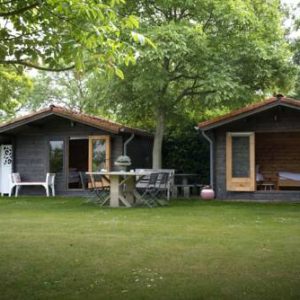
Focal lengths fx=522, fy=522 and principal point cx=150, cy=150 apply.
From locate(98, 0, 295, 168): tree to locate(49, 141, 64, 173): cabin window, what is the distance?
2115mm

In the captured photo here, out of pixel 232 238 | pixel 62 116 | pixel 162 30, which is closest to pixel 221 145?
pixel 162 30

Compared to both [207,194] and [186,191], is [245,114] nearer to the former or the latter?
[207,194]

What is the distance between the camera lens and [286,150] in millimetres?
18734

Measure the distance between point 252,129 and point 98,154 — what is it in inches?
192

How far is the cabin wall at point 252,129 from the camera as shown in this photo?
47.4 feet

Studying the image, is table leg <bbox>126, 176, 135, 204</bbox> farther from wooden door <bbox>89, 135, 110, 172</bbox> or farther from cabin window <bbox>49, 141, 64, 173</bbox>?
cabin window <bbox>49, 141, 64, 173</bbox>

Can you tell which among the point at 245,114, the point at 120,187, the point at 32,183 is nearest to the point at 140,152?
the point at 32,183

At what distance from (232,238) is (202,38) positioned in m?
8.31

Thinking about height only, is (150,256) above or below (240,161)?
below

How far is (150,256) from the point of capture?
604 cm

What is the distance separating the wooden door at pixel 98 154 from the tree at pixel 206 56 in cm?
153

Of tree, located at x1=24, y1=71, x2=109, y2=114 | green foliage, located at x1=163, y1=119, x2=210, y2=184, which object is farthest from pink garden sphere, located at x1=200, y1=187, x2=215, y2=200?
tree, located at x1=24, y1=71, x2=109, y2=114

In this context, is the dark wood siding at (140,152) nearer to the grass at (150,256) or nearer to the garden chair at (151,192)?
the garden chair at (151,192)

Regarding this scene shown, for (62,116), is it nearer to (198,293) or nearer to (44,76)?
(198,293)
